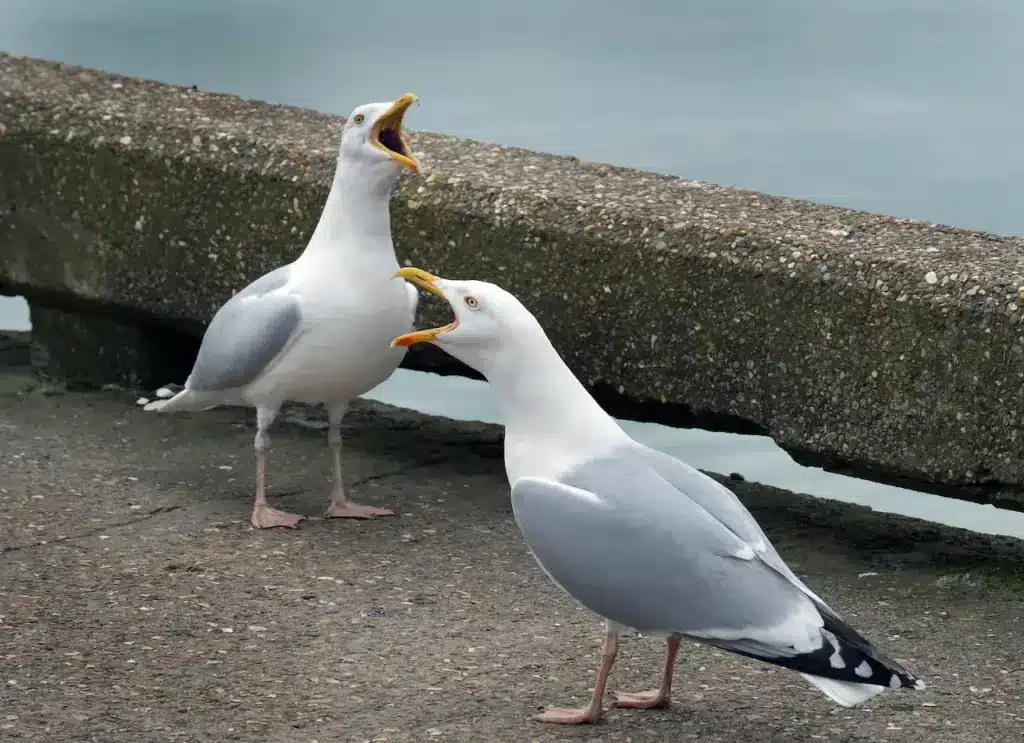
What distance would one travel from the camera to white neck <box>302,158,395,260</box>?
17.4ft

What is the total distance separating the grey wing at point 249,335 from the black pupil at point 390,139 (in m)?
0.54

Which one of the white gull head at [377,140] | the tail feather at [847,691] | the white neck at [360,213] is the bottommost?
the tail feather at [847,691]

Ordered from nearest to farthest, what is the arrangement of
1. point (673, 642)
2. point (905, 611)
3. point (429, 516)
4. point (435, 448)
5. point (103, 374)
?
point (673, 642) < point (905, 611) < point (429, 516) < point (435, 448) < point (103, 374)

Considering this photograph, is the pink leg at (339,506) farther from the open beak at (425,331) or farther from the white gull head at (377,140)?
the open beak at (425,331)

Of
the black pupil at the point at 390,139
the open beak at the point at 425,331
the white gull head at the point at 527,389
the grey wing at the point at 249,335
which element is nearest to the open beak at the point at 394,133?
the black pupil at the point at 390,139

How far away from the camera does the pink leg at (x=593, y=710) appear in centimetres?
381

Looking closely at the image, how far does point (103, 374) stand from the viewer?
7.39 metres

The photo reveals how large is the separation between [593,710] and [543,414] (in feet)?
2.31

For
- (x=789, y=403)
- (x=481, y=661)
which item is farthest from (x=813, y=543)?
(x=481, y=661)

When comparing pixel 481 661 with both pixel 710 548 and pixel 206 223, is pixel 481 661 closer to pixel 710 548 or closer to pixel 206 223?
pixel 710 548

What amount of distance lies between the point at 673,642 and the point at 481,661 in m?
0.65

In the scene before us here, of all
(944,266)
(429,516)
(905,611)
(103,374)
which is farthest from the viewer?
(103,374)

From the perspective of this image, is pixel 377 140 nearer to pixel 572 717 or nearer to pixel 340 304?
pixel 340 304

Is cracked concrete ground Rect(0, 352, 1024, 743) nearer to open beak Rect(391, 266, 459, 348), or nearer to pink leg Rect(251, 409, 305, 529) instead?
pink leg Rect(251, 409, 305, 529)
